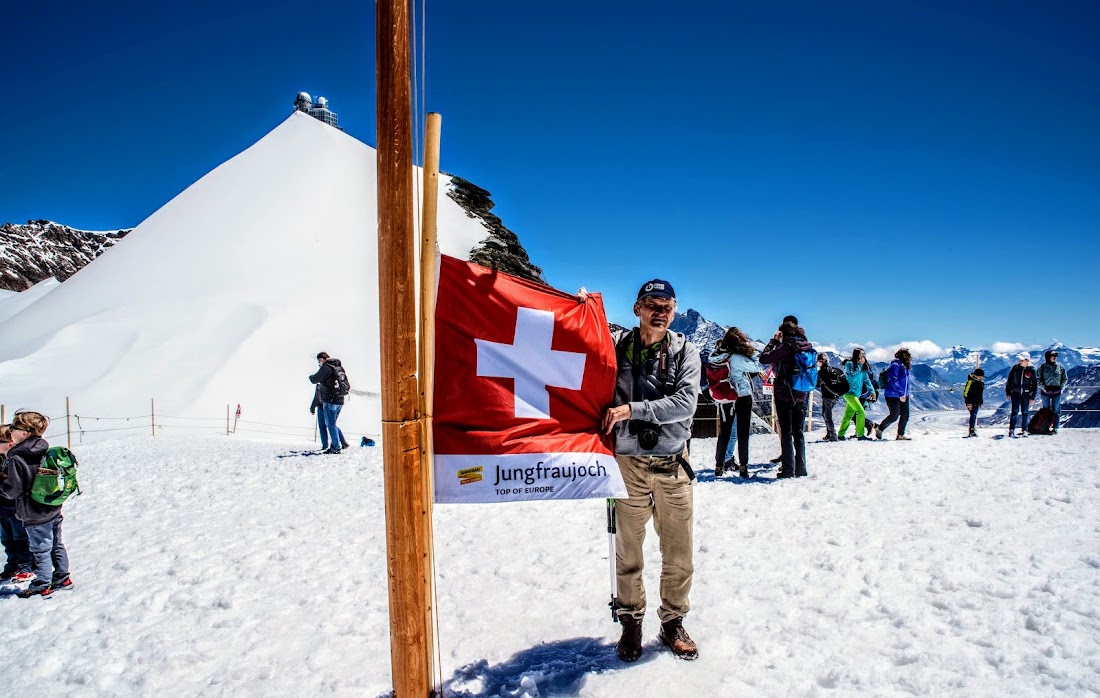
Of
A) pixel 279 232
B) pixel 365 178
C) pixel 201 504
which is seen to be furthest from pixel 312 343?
pixel 201 504

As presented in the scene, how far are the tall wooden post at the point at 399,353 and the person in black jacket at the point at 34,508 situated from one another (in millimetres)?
4945

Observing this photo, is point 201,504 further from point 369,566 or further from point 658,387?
point 658,387

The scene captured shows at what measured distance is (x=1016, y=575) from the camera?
513cm

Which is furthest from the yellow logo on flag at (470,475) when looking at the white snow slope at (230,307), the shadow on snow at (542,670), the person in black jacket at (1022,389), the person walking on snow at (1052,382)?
the white snow slope at (230,307)

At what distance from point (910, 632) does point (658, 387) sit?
2.75m

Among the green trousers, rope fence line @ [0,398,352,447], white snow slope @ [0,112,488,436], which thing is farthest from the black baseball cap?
white snow slope @ [0,112,488,436]

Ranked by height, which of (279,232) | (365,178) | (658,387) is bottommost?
(658,387)

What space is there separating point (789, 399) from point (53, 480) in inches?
393

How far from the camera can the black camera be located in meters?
3.97

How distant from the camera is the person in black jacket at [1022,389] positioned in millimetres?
15008

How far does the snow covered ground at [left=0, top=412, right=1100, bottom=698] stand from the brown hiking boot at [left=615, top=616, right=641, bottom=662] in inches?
4.0

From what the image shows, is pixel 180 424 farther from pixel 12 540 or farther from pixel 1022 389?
pixel 1022 389

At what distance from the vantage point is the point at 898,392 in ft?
47.5

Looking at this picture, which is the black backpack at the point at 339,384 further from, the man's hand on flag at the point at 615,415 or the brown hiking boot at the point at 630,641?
the man's hand on flag at the point at 615,415
